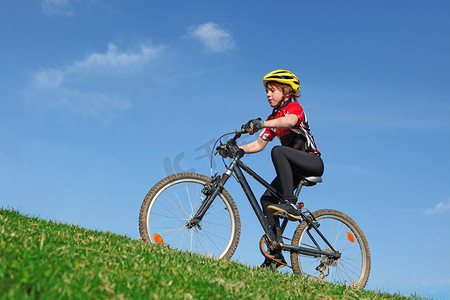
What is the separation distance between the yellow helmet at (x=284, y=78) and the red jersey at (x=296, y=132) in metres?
0.31

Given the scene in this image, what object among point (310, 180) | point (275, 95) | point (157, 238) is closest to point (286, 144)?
point (310, 180)

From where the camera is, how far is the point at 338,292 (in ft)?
18.2

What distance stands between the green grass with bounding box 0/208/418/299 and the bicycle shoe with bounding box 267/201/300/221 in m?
0.98

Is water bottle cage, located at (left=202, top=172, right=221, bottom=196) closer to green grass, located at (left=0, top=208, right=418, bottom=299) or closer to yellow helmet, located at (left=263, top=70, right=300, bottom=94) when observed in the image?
green grass, located at (left=0, top=208, right=418, bottom=299)

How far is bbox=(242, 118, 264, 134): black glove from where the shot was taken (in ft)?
20.6

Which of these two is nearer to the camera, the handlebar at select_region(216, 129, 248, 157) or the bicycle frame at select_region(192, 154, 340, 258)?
the bicycle frame at select_region(192, 154, 340, 258)

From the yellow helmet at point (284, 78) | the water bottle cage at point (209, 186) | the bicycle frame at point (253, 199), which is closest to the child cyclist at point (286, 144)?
the yellow helmet at point (284, 78)

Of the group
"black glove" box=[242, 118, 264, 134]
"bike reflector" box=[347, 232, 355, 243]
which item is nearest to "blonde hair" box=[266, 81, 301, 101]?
"black glove" box=[242, 118, 264, 134]

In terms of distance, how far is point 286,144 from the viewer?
7172 millimetres

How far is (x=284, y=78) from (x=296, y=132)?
89 centimetres

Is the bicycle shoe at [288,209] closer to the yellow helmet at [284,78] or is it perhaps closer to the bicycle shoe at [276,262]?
the bicycle shoe at [276,262]

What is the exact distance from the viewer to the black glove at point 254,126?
629 cm

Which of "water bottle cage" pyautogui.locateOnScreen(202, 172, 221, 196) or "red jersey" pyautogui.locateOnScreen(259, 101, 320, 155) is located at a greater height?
"red jersey" pyautogui.locateOnScreen(259, 101, 320, 155)

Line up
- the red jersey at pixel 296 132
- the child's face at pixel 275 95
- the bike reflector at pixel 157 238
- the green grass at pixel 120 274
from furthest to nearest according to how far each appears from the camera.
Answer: the child's face at pixel 275 95 → the red jersey at pixel 296 132 → the bike reflector at pixel 157 238 → the green grass at pixel 120 274
